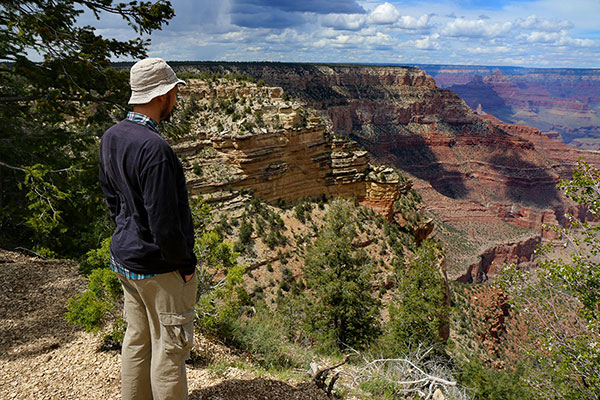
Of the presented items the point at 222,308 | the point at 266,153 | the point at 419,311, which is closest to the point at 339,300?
the point at 419,311

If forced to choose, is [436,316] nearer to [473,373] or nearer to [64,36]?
[473,373]

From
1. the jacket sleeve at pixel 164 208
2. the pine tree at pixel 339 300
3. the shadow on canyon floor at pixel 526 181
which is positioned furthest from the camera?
the shadow on canyon floor at pixel 526 181

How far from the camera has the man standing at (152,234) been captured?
2373 millimetres

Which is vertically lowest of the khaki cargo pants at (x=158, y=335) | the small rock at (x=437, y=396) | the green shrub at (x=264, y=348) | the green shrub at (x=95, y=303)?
the small rock at (x=437, y=396)

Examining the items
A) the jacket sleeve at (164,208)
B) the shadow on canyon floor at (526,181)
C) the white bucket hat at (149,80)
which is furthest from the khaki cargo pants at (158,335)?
the shadow on canyon floor at (526,181)

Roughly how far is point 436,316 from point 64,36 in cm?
1389

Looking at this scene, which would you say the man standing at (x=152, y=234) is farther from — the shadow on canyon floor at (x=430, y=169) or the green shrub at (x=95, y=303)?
the shadow on canyon floor at (x=430, y=169)

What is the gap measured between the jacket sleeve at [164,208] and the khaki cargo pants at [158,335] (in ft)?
0.96

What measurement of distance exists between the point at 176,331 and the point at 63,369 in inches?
108

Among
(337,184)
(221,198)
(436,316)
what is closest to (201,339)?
(436,316)

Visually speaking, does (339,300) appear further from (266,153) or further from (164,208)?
(266,153)

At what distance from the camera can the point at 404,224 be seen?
2881 cm

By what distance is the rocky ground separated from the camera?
3.96 metres

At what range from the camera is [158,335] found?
2.77m
